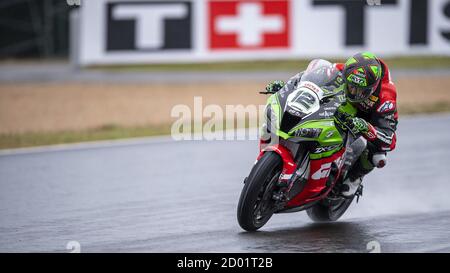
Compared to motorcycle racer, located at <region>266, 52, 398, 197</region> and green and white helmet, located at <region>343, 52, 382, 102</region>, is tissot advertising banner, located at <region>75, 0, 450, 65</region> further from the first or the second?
green and white helmet, located at <region>343, 52, 382, 102</region>

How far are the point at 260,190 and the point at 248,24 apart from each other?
1405 cm

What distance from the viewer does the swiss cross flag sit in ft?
67.1

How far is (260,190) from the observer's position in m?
6.75

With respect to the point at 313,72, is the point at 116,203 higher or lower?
lower

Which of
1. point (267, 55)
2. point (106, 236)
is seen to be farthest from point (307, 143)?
point (267, 55)

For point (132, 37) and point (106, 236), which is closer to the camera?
point (106, 236)

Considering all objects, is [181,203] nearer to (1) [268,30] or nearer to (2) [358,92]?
(2) [358,92]

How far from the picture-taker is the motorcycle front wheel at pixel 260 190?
669cm

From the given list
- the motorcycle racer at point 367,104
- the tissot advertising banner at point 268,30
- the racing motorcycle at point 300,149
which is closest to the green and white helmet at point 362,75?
the motorcycle racer at point 367,104

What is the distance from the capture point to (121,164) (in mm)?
11164

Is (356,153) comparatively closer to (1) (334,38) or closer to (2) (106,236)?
(2) (106,236)

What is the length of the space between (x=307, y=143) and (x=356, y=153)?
671 mm

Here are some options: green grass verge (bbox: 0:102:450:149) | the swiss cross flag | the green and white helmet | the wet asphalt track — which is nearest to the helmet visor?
the green and white helmet

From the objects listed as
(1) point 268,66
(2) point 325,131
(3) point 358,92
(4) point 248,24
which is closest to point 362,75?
(3) point 358,92
